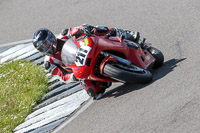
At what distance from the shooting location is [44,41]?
705 centimetres

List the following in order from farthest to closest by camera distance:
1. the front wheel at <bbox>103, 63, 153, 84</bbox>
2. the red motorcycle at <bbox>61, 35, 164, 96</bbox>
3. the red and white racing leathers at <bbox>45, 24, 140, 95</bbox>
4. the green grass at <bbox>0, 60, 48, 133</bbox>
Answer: the green grass at <bbox>0, 60, 48, 133</bbox> < the red and white racing leathers at <bbox>45, 24, 140, 95</bbox> < the red motorcycle at <bbox>61, 35, 164, 96</bbox> < the front wheel at <bbox>103, 63, 153, 84</bbox>

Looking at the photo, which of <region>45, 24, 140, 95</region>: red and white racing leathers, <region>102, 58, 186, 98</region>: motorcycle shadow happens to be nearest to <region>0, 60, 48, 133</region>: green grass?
<region>45, 24, 140, 95</region>: red and white racing leathers

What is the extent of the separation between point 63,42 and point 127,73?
1604mm

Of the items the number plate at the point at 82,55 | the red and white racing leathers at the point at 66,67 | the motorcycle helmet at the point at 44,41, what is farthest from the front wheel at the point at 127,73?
the motorcycle helmet at the point at 44,41

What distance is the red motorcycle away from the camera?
21.4 ft

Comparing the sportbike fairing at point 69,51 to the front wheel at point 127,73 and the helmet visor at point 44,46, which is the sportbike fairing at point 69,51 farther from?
the front wheel at point 127,73

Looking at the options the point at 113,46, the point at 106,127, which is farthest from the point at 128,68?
the point at 106,127

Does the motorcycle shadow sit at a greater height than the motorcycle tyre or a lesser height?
lesser

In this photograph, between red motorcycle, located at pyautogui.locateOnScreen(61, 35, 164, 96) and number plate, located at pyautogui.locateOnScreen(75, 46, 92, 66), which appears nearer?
red motorcycle, located at pyautogui.locateOnScreen(61, 35, 164, 96)

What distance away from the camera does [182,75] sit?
6.63 metres

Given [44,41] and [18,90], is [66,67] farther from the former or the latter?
[18,90]

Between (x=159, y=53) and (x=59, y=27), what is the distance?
14.9 ft

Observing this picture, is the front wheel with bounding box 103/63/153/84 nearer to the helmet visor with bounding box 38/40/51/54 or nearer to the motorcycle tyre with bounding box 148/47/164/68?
the motorcycle tyre with bounding box 148/47/164/68

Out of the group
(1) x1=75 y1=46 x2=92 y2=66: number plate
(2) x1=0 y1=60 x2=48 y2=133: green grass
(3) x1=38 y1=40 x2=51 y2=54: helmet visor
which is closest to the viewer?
(1) x1=75 y1=46 x2=92 y2=66: number plate
